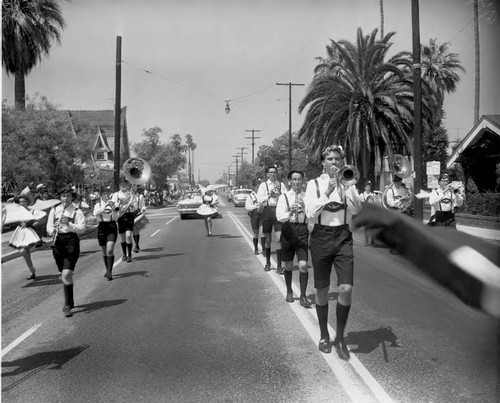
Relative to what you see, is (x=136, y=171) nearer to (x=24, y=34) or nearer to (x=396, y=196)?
(x=396, y=196)

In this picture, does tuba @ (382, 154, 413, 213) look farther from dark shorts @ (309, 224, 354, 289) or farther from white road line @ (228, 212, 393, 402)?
dark shorts @ (309, 224, 354, 289)

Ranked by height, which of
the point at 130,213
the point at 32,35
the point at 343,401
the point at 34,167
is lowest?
the point at 343,401

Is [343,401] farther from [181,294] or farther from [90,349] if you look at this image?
[181,294]

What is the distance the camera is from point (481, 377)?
370cm

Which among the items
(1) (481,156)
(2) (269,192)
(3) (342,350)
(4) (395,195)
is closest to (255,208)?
(2) (269,192)

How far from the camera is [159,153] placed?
17734 millimetres

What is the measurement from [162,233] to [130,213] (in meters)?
7.38

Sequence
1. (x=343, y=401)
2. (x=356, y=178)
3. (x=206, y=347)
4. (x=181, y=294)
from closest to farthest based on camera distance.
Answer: (x=343, y=401) → (x=356, y=178) → (x=206, y=347) → (x=181, y=294)

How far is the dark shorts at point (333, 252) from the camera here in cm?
443

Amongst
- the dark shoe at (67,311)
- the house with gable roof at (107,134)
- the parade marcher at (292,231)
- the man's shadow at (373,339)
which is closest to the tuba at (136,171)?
the dark shoe at (67,311)

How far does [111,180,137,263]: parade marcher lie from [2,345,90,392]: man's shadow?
5074mm

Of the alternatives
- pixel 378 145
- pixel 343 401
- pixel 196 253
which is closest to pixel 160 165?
pixel 196 253

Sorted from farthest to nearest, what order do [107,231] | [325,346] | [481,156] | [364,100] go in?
[481,156], [364,100], [107,231], [325,346]

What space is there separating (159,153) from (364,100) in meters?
8.85
